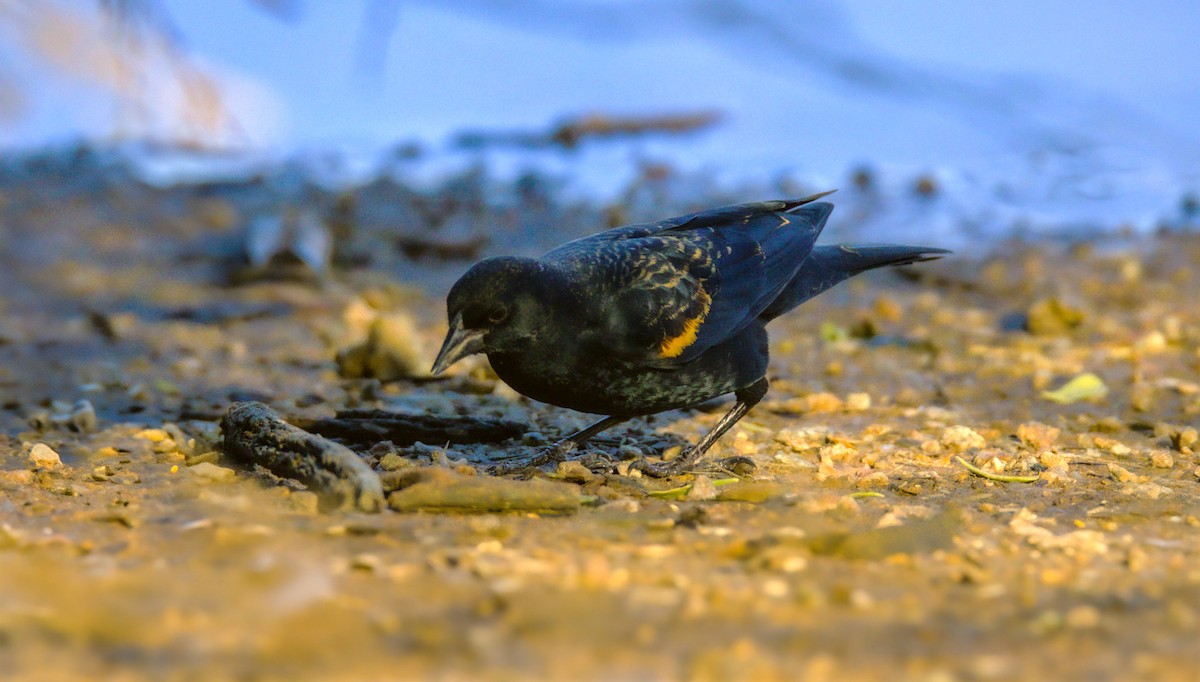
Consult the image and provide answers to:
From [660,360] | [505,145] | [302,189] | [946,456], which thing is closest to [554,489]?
[660,360]

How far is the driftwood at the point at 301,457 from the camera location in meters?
3.39

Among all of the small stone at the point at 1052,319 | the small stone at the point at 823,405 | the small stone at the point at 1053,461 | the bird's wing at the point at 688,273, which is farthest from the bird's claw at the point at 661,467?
the small stone at the point at 1052,319

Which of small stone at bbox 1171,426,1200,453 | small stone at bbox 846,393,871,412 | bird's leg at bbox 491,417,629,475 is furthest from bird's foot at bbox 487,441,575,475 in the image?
small stone at bbox 1171,426,1200,453

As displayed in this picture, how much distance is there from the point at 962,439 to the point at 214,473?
114 inches

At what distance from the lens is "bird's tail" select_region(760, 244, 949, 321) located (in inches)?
186

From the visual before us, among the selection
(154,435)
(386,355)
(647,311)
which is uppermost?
(647,311)

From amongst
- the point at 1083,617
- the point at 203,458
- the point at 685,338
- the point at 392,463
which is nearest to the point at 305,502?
the point at 392,463

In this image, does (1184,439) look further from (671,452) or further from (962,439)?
(671,452)

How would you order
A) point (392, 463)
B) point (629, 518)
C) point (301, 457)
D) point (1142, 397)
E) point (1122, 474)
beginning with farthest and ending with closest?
point (1142, 397) < point (1122, 474) < point (392, 463) < point (301, 457) < point (629, 518)

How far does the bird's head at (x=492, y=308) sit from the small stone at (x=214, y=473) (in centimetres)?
84

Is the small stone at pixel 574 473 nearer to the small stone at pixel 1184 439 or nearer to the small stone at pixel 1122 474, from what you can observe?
the small stone at pixel 1122 474

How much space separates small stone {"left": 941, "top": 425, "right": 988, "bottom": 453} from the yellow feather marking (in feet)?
3.86

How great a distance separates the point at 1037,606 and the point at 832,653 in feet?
2.00

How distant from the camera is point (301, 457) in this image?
3650mm
